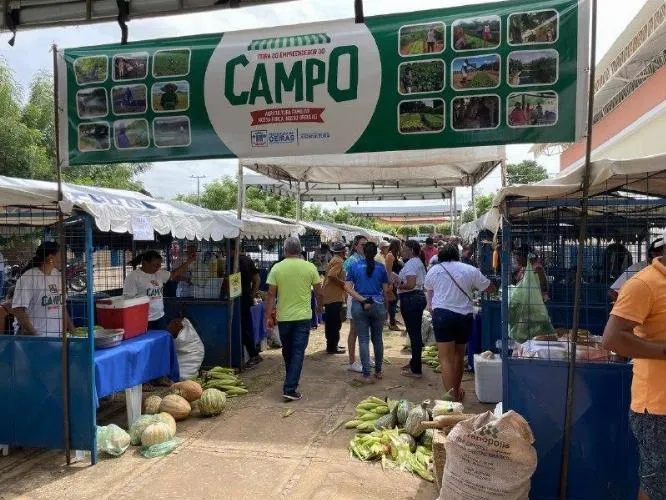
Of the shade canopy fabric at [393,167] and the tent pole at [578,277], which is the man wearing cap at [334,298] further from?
the tent pole at [578,277]

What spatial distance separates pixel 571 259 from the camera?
767 cm

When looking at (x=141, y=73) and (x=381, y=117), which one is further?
(x=141, y=73)

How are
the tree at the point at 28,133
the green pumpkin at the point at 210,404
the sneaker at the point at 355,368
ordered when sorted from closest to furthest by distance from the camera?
the green pumpkin at the point at 210,404
the sneaker at the point at 355,368
the tree at the point at 28,133

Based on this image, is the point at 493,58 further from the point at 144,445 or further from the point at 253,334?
the point at 253,334

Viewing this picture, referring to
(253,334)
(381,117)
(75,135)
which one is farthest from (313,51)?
(253,334)

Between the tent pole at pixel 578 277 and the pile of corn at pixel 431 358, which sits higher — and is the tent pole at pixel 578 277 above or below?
above

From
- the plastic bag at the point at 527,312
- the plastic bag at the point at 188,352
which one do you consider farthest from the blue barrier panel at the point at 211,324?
the plastic bag at the point at 527,312

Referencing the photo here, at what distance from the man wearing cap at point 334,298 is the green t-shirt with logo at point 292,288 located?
5.38ft

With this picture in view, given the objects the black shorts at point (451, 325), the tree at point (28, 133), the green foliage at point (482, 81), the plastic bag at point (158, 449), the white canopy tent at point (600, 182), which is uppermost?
the tree at point (28, 133)

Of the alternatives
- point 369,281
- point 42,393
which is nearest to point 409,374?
point 369,281

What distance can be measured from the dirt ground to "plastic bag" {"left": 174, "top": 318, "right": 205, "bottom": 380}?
874mm

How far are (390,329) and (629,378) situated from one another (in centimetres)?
779

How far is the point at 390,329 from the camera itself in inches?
437

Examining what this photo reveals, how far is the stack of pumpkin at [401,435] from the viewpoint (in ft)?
14.3
